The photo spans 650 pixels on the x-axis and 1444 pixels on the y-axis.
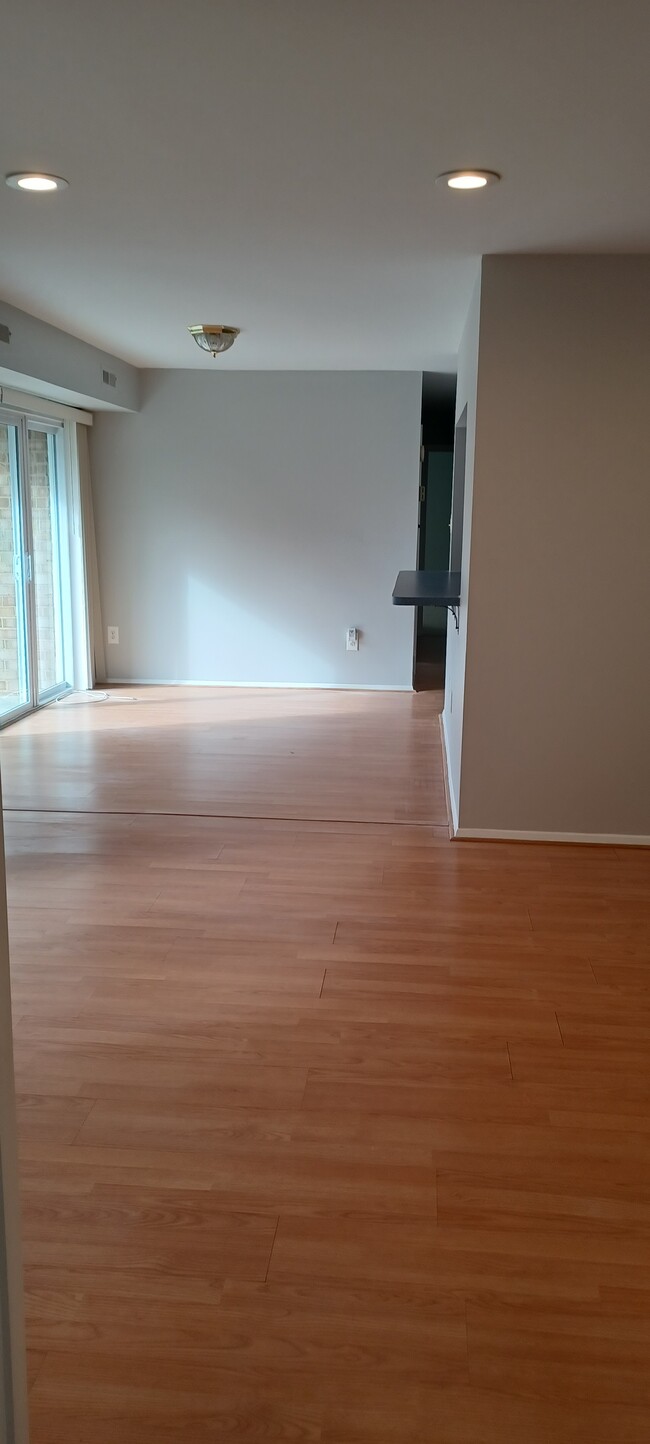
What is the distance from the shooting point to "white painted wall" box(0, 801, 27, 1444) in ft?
4.02

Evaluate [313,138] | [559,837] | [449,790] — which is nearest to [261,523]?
[449,790]

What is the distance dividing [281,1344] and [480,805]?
9.68ft

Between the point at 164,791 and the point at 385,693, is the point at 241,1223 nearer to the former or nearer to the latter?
the point at 164,791

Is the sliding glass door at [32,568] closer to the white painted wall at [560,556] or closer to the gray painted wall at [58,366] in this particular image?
the gray painted wall at [58,366]

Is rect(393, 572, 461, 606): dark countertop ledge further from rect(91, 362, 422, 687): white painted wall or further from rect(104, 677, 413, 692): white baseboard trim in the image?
rect(104, 677, 413, 692): white baseboard trim

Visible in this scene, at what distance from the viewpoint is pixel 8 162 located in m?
2.93

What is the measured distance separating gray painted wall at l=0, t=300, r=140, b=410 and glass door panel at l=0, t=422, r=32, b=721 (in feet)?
1.60

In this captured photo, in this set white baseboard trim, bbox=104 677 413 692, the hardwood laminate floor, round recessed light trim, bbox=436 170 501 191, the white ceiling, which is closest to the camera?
the hardwood laminate floor

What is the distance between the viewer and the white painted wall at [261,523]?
25.8 feet

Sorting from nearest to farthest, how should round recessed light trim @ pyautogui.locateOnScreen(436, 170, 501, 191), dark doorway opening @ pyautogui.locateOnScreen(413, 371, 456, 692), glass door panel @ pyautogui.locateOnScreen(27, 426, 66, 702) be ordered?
1. round recessed light trim @ pyautogui.locateOnScreen(436, 170, 501, 191)
2. glass door panel @ pyautogui.locateOnScreen(27, 426, 66, 702)
3. dark doorway opening @ pyautogui.locateOnScreen(413, 371, 456, 692)

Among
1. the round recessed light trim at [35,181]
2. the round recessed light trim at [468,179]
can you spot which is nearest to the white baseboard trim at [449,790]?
the round recessed light trim at [468,179]

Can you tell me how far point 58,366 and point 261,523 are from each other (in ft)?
7.22

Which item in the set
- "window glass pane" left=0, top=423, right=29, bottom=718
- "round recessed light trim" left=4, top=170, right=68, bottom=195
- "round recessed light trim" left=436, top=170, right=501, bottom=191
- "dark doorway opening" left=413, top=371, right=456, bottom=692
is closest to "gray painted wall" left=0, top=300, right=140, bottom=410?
"window glass pane" left=0, top=423, right=29, bottom=718

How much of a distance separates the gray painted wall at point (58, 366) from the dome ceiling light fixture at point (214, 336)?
83 cm
